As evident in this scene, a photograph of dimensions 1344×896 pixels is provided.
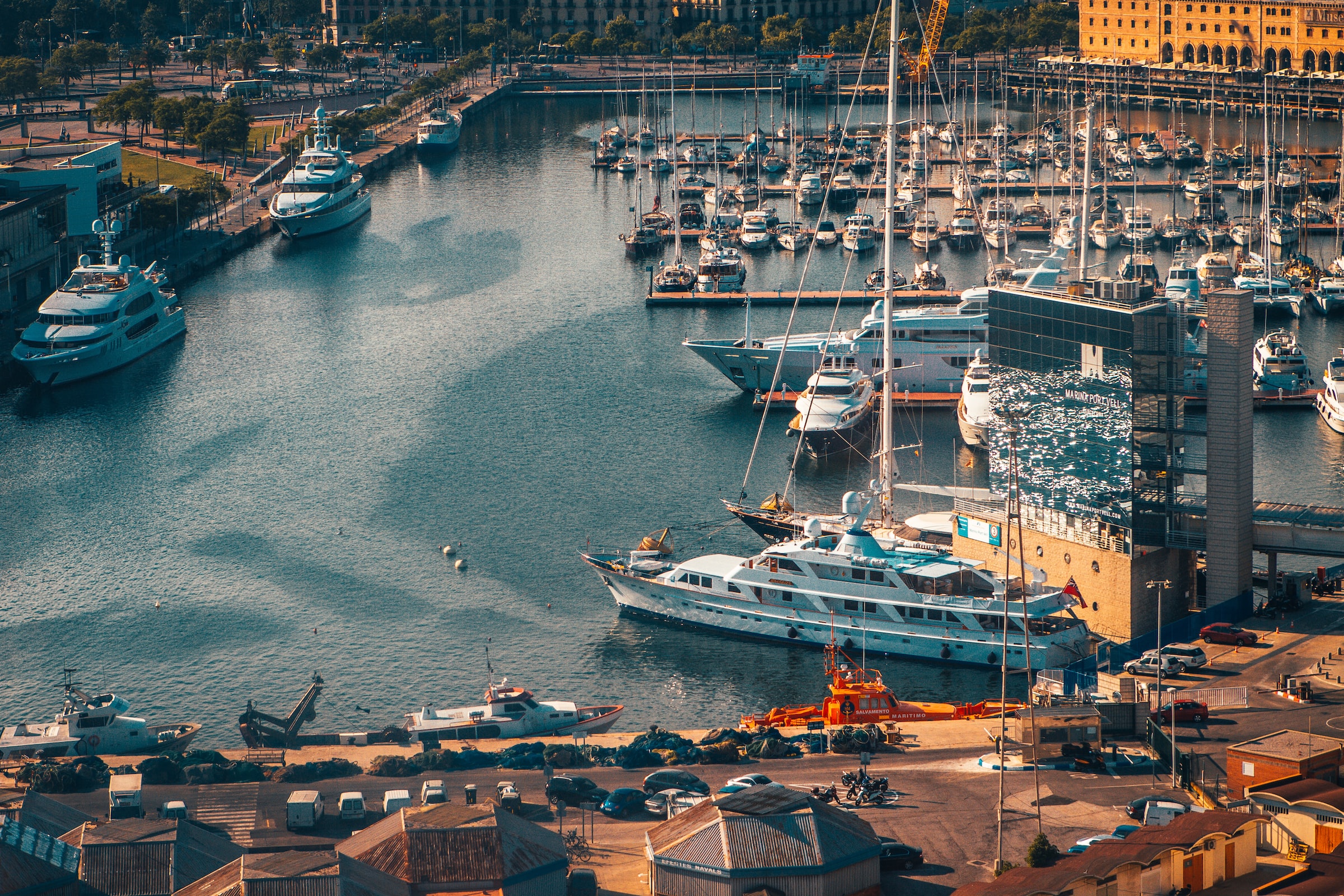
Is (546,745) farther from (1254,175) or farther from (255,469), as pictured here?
(1254,175)

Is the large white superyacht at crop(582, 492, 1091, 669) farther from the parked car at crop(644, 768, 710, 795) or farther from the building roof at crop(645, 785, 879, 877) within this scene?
the building roof at crop(645, 785, 879, 877)

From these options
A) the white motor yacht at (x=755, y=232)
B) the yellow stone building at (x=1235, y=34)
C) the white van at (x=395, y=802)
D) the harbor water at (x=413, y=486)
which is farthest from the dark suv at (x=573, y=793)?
the yellow stone building at (x=1235, y=34)

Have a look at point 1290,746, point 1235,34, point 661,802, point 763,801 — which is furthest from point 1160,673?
point 1235,34

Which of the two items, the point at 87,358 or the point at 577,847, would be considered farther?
the point at 87,358

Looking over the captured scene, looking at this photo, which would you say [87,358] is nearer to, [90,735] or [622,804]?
[90,735]

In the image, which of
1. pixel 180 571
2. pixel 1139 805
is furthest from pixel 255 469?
pixel 1139 805

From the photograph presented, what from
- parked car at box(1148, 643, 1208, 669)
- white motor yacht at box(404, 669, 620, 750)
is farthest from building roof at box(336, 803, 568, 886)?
parked car at box(1148, 643, 1208, 669)
